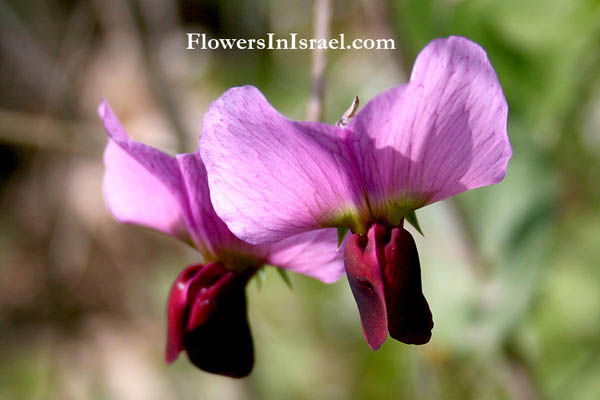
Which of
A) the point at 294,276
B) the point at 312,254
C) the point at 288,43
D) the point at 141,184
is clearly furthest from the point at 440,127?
the point at 288,43

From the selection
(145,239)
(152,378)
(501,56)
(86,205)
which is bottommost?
(152,378)

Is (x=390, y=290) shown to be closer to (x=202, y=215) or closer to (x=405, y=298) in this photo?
(x=405, y=298)

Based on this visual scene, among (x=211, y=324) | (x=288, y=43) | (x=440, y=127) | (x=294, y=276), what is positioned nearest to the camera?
(x=440, y=127)

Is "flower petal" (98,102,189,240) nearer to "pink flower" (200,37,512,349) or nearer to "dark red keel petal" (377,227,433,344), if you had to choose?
"pink flower" (200,37,512,349)

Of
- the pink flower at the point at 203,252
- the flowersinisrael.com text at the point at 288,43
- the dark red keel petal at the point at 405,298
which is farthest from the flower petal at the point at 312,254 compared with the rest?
the flowersinisrael.com text at the point at 288,43

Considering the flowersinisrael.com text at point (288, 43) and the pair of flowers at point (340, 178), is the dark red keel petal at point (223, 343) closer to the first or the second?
the pair of flowers at point (340, 178)

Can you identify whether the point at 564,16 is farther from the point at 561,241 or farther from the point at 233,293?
the point at 233,293

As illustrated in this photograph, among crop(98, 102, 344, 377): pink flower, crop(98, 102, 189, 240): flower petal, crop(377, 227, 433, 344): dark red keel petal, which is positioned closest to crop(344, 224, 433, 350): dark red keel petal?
crop(377, 227, 433, 344): dark red keel petal

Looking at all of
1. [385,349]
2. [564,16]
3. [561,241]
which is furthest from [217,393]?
[564,16]
